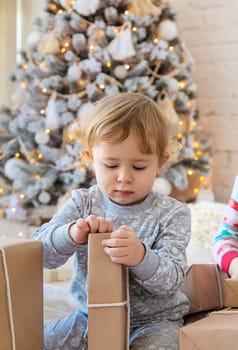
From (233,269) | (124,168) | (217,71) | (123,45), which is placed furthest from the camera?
(217,71)

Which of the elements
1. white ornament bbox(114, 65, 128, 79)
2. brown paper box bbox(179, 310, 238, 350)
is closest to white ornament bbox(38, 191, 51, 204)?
white ornament bbox(114, 65, 128, 79)

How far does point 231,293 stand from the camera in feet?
3.33

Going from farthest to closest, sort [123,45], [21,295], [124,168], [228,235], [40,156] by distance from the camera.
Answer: [40,156] < [123,45] < [228,235] < [124,168] < [21,295]

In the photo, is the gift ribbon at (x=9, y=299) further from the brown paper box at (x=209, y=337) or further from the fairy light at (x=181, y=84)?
the fairy light at (x=181, y=84)

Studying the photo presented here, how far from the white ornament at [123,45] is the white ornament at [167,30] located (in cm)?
16

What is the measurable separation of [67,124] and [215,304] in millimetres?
1693

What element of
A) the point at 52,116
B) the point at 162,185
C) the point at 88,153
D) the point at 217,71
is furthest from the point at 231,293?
the point at 217,71

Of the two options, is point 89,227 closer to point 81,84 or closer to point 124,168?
point 124,168

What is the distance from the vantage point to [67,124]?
274 cm

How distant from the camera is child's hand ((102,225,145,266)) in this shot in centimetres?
93

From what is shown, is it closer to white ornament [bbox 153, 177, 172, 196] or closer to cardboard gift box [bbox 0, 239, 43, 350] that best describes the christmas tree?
white ornament [bbox 153, 177, 172, 196]

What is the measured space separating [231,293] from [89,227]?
0.80ft

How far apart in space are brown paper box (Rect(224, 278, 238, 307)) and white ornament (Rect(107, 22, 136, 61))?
1.74 meters

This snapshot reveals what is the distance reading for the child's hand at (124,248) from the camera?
933 mm
